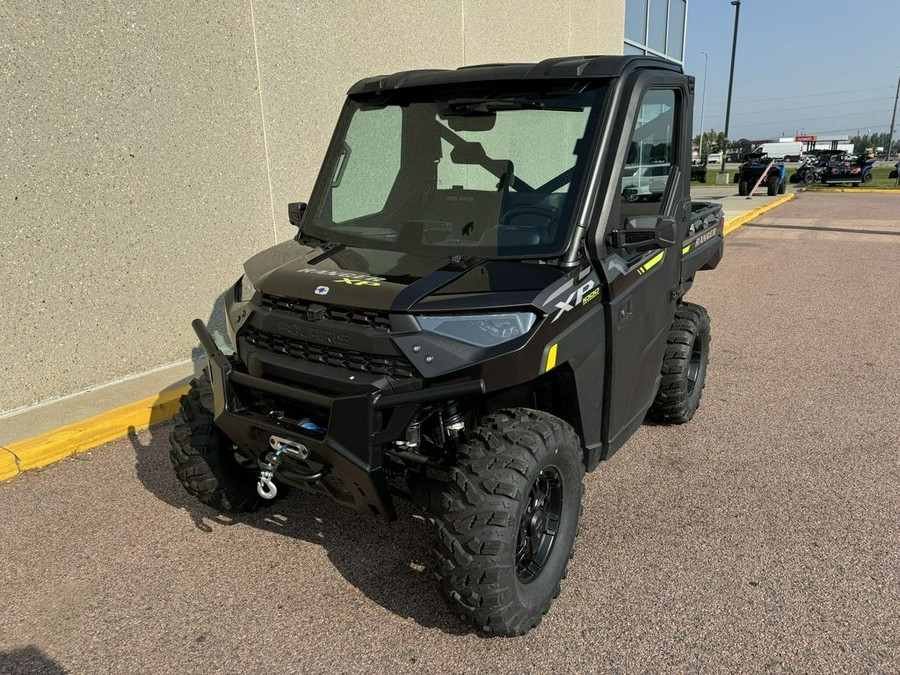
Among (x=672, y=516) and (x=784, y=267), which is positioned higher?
(x=672, y=516)

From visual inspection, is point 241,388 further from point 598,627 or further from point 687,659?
point 687,659

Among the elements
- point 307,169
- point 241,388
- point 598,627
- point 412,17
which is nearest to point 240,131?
point 307,169

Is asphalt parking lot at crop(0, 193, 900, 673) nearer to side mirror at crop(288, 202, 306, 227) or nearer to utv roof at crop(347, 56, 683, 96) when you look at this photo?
side mirror at crop(288, 202, 306, 227)

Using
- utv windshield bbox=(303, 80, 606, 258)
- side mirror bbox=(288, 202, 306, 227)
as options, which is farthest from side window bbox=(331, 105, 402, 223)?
side mirror bbox=(288, 202, 306, 227)

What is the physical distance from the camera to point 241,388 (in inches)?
115

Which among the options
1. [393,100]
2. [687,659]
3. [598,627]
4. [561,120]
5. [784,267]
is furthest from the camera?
[784,267]

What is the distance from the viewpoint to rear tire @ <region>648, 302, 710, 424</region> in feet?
14.4

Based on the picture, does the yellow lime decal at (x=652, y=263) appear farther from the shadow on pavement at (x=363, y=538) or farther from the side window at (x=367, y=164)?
the shadow on pavement at (x=363, y=538)

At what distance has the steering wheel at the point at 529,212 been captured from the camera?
298 centimetres

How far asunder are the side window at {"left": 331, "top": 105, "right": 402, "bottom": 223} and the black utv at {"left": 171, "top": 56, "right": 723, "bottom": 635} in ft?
0.03

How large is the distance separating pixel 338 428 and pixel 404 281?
2.10 ft

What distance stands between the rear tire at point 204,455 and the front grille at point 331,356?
53 cm

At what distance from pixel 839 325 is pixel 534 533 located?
582 centimetres

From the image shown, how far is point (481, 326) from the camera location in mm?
2592
